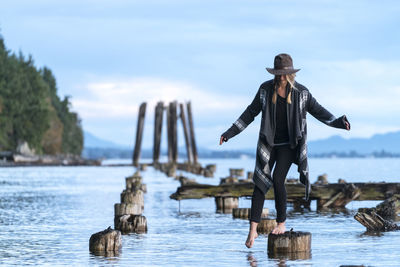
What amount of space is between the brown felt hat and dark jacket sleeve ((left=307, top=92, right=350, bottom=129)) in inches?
20.8

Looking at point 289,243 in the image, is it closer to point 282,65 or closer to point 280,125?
point 280,125

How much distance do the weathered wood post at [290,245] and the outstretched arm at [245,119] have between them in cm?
153

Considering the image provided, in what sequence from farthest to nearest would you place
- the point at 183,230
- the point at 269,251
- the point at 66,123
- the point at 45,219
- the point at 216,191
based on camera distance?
the point at 66,123, the point at 216,191, the point at 45,219, the point at 183,230, the point at 269,251

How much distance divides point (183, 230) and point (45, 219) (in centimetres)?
435

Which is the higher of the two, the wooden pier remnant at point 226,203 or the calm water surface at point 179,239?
the wooden pier remnant at point 226,203

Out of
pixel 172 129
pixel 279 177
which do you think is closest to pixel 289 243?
pixel 279 177

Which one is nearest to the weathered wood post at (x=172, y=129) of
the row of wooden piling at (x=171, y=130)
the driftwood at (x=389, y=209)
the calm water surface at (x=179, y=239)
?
the row of wooden piling at (x=171, y=130)

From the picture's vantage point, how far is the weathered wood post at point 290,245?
11.5 meters

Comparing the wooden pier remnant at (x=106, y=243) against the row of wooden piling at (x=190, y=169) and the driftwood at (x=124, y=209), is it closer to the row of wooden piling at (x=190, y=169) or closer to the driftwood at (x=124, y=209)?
the driftwood at (x=124, y=209)

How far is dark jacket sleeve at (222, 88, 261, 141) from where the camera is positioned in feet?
36.8

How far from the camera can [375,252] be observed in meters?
11.8

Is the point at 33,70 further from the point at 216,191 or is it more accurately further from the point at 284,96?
the point at 284,96

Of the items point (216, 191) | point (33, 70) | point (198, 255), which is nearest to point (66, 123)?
point (33, 70)

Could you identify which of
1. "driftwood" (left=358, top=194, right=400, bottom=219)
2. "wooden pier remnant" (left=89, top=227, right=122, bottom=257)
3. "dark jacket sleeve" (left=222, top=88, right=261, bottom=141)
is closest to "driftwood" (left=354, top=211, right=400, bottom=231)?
"driftwood" (left=358, top=194, right=400, bottom=219)
